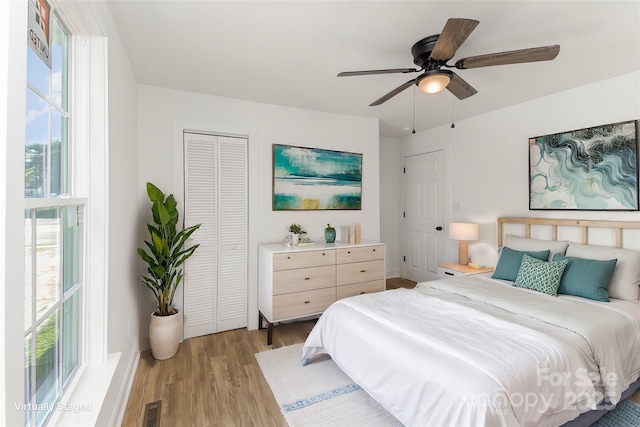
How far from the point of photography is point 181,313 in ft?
9.68

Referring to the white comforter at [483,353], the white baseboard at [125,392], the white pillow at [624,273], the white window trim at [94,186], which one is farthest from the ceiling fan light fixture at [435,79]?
the white baseboard at [125,392]

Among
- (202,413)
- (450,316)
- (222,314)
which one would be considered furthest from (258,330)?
(450,316)

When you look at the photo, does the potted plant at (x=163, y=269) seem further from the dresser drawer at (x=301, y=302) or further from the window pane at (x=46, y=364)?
the window pane at (x=46, y=364)

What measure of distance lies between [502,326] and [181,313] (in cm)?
280

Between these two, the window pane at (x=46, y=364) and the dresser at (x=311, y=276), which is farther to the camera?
the dresser at (x=311, y=276)

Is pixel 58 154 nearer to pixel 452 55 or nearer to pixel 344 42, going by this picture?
pixel 344 42

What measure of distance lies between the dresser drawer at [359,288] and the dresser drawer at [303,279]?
144 millimetres

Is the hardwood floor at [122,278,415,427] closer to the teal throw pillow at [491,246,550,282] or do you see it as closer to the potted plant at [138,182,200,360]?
the potted plant at [138,182,200,360]

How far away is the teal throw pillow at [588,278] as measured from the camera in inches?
→ 91.9

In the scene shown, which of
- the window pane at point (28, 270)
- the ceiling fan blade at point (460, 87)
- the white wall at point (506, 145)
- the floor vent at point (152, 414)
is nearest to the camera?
the window pane at point (28, 270)

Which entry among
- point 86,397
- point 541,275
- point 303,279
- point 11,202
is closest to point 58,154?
point 11,202

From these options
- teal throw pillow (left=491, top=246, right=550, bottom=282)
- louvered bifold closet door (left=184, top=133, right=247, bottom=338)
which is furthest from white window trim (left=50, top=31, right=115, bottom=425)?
teal throw pillow (left=491, top=246, right=550, bottom=282)

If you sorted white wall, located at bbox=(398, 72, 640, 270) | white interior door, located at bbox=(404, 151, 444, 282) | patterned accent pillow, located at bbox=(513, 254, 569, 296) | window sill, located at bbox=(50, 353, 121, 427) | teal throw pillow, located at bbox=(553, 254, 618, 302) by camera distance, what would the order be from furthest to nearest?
white interior door, located at bbox=(404, 151, 444, 282), white wall, located at bbox=(398, 72, 640, 270), patterned accent pillow, located at bbox=(513, 254, 569, 296), teal throw pillow, located at bbox=(553, 254, 618, 302), window sill, located at bbox=(50, 353, 121, 427)

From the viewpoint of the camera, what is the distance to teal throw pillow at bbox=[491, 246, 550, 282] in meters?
2.85
